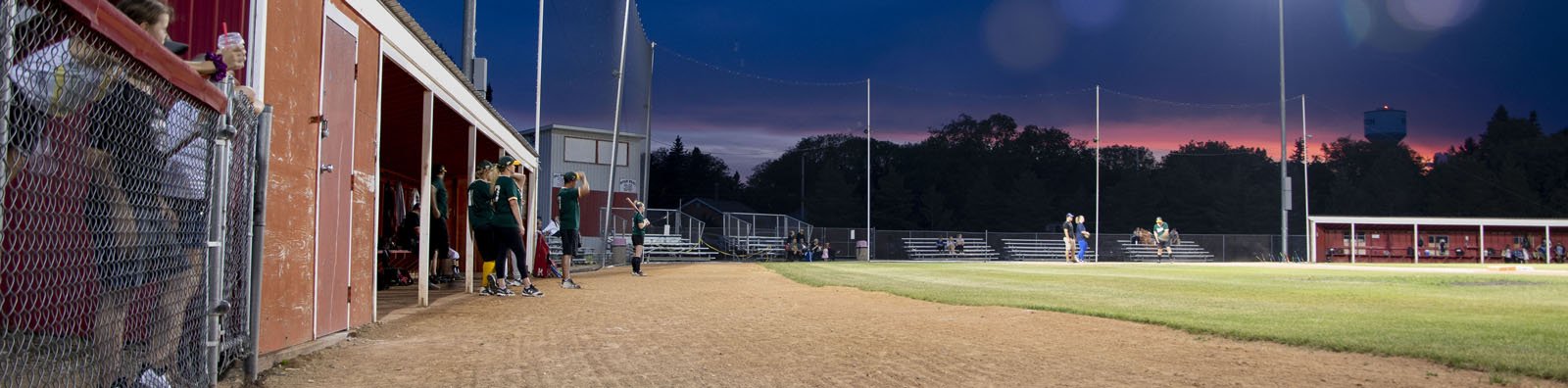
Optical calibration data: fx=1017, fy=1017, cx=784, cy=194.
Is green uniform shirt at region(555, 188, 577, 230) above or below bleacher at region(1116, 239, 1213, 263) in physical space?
above

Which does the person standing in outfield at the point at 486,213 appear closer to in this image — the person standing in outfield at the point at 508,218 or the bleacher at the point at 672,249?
the person standing in outfield at the point at 508,218

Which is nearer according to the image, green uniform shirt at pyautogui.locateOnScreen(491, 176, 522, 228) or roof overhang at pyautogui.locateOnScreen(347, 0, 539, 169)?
roof overhang at pyautogui.locateOnScreen(347, 0, 539, 169)

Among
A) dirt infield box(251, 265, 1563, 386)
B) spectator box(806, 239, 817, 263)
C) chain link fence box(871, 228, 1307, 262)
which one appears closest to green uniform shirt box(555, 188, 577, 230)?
dirt infield box(251, 265, 1563, 386)

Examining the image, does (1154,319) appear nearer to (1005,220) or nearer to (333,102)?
(333,102)

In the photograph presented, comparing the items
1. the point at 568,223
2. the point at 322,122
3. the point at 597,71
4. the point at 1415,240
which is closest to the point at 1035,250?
the point at 1415,240

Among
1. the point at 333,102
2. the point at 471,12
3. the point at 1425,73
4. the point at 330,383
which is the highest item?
the point at 1425,73

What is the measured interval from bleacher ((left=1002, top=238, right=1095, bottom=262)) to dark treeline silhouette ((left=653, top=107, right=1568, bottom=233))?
24.8m

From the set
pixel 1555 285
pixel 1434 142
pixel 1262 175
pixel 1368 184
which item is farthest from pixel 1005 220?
pixel 1555 285

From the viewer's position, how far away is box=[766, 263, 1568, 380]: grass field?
5.68 meters

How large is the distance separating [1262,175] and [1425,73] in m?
14.5

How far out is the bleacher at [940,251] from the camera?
4262 centimetres

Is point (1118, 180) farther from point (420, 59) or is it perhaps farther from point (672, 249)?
point (420, 59)

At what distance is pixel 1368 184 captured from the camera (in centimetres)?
7256

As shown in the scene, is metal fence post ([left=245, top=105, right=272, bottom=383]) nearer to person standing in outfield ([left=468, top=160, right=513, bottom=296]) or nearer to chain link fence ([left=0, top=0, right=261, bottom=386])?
chain link fence ([left=0, top=0, right=261, bottom=386])
